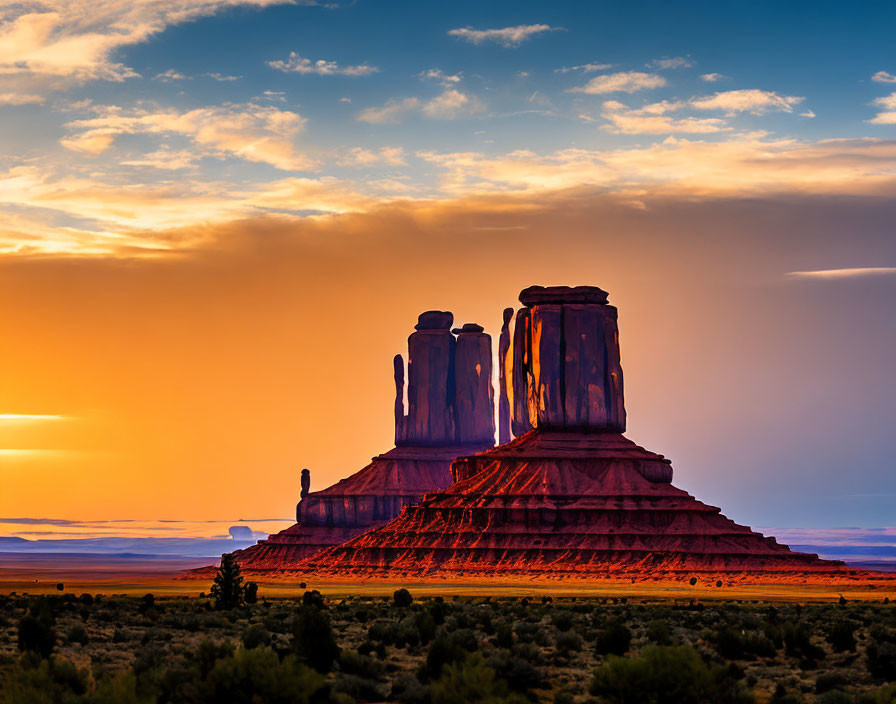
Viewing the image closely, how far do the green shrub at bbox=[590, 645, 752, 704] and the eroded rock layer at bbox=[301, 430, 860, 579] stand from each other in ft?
310

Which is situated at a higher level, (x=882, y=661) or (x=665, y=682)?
(x=665, y=682)

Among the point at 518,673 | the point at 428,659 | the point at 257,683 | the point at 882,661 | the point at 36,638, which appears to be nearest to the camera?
the point at 257,683

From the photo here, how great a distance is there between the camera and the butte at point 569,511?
13762 centimetres

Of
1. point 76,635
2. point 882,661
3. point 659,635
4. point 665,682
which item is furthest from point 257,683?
point 882,661

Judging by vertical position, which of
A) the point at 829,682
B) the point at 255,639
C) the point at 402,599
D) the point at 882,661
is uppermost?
the point at 402,599

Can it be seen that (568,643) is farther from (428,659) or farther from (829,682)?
(829,682)

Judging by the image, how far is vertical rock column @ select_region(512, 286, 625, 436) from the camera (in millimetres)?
163625

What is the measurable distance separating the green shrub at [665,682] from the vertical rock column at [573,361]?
124202 millimetres

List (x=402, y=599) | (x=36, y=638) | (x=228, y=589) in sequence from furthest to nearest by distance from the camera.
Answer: (x=402, y=599), (x=228, y=589), (x=36, y=638)

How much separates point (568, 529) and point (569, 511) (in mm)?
1863

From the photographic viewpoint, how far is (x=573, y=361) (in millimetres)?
165250

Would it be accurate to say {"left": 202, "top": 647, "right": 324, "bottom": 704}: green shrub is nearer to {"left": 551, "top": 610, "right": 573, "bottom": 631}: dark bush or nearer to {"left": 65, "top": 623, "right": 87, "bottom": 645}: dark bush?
{"left": 65, "top": 623, "right": 87, "bottom": 645}: dark bush

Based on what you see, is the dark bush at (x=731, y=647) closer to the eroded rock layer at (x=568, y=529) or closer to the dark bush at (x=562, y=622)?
the dark bush at (x=562, y=622)

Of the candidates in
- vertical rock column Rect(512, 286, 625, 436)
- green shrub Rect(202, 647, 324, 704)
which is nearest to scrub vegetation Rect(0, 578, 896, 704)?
green shrub Rect(202, 647, 324, 704)
